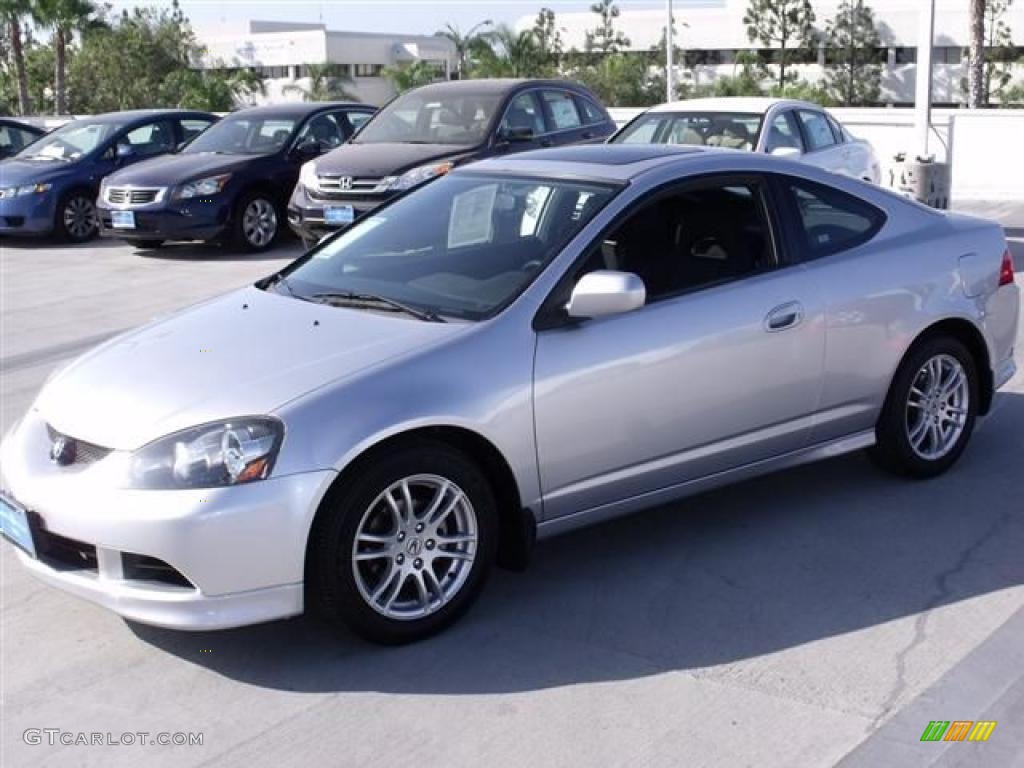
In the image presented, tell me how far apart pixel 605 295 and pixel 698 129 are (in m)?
8.18

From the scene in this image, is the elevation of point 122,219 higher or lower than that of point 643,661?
higher

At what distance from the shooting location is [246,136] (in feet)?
48.6

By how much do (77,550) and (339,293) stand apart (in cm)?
141

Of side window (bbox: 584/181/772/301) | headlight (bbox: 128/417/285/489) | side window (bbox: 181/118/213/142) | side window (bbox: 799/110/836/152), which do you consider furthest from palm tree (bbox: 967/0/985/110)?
headlight (bbox: 128/417/285/489)

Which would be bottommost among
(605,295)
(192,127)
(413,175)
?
(413,175)

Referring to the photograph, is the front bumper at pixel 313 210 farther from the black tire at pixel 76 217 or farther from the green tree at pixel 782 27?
the green tree at pixel 782 27

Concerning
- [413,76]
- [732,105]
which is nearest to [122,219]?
[732,105]

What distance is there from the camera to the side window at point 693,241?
4.84m

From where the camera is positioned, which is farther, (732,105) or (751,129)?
(732,105)

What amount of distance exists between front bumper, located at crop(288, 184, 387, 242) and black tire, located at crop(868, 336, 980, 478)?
23.6ft

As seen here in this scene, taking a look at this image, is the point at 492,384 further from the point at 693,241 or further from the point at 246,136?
the point at 246,136

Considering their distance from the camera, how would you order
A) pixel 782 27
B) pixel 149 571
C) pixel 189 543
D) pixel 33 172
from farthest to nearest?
1. pixel 782 27
2. pixel 33 172
3. pixel 149 571
4. pixel 189 543

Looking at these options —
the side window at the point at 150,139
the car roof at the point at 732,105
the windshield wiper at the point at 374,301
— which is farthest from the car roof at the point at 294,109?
the windshield wiper at the point at 374,301

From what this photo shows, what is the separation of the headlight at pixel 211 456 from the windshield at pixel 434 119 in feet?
29.1
